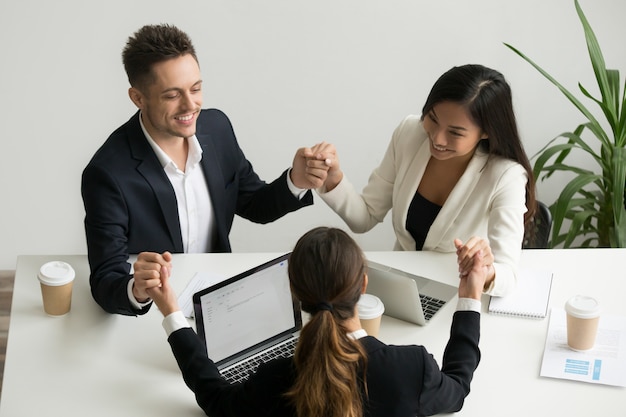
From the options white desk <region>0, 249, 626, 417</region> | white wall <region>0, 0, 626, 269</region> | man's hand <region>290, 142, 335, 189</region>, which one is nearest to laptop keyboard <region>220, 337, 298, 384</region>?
white desk <region>0, 249, 626, 417</region>

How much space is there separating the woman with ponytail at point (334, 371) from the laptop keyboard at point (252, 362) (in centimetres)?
19

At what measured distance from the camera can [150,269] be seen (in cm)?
212

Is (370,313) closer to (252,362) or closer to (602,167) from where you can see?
(252,362)

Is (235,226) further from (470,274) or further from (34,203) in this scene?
(470,274)

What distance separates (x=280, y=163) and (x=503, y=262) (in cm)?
169

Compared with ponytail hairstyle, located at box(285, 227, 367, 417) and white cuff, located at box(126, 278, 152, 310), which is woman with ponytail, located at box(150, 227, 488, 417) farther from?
white cuff, located at box(126, 278, 152, 310)

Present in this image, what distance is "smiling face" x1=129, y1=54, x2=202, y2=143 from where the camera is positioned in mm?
2438

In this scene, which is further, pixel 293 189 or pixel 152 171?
pixel 293 189

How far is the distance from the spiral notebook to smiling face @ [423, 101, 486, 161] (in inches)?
A: 15.5

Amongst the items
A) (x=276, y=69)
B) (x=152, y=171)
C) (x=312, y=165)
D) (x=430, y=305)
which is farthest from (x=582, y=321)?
(x=276, y=69)

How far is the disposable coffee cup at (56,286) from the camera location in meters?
2.30

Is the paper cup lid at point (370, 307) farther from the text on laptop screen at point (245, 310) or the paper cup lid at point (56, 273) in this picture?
the paper cup lid at point (56, 273)

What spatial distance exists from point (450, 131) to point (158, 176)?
836 millimetres

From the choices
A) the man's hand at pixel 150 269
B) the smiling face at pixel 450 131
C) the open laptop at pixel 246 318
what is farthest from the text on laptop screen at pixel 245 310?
the smiling face at pixel 450 131
